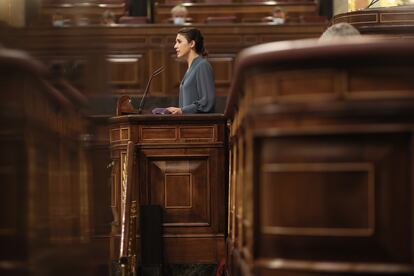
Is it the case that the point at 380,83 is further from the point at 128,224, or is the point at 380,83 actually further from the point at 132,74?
the point at 132,74

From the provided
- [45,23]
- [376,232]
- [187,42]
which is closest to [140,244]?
[187,42]

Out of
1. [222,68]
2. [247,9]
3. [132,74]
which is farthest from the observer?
[247,9]

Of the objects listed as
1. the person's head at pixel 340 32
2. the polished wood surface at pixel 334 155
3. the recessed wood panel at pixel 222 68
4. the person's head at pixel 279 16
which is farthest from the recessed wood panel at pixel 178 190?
the person's head at pixel 279 16

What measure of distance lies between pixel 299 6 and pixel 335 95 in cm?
784

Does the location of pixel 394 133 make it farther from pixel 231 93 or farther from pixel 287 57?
pixel 231 93

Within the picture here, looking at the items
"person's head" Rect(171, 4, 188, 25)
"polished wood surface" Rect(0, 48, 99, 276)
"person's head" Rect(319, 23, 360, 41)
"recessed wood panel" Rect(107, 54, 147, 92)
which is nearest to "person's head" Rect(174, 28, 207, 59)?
"person's head" Rect(319, 23, 360, 41)

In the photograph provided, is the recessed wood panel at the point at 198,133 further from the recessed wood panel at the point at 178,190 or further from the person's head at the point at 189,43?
the person's head at the point at 189,43

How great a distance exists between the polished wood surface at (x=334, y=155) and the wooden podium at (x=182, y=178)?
94.8 inches

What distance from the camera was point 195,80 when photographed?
17.8ft

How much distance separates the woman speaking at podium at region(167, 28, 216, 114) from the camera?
17.5ft

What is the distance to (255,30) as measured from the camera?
352 inches

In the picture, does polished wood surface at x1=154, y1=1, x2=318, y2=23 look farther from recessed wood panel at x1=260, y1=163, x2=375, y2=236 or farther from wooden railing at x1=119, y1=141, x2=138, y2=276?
recessed wood panel at x1=260, y1=163, x2=375, y2=236

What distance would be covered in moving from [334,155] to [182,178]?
267 centimetres

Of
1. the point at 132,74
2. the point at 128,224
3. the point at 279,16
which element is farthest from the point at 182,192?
the point at 279,16
